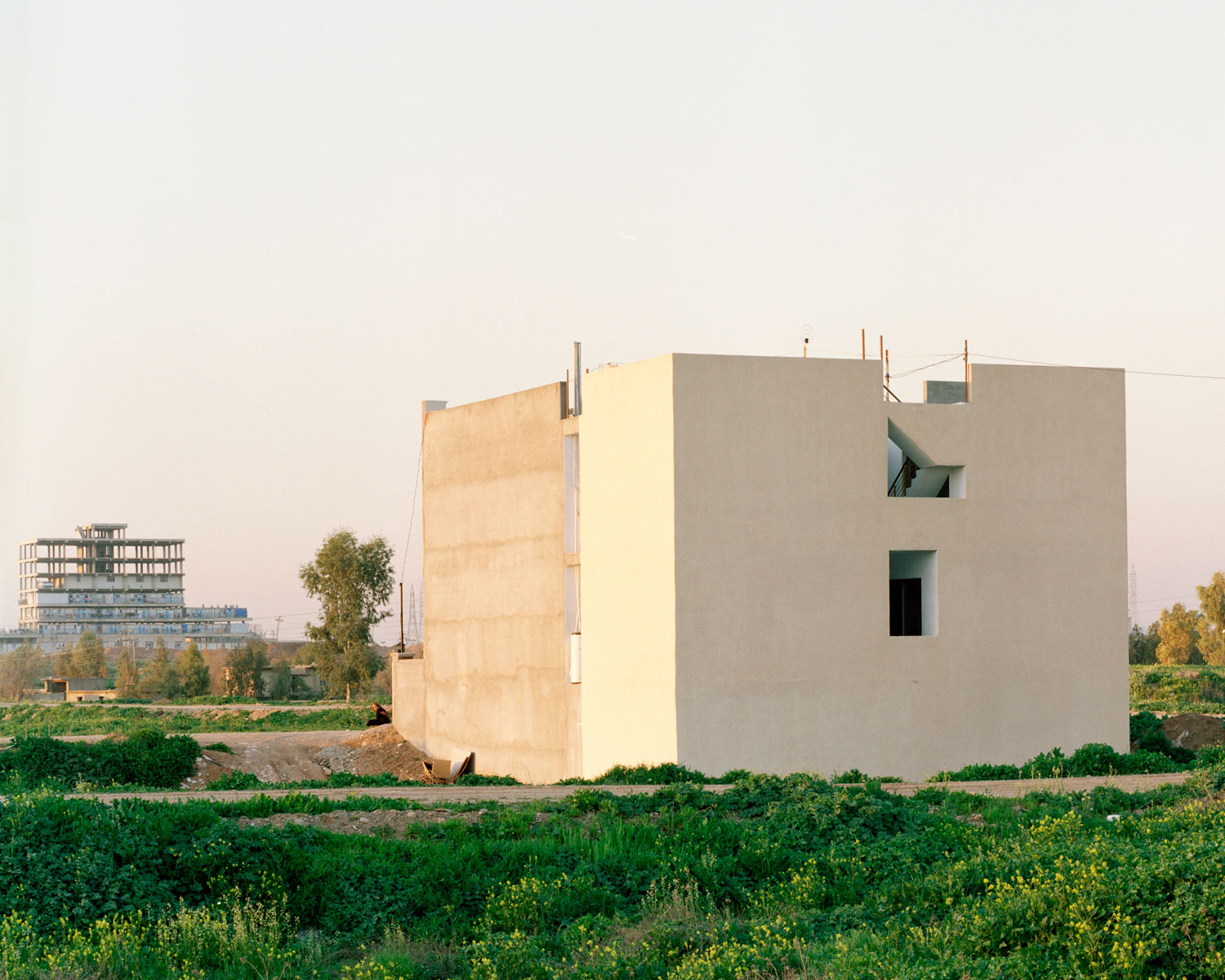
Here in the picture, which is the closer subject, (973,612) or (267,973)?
(267,973)

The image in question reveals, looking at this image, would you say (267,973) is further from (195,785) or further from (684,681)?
(195,785)

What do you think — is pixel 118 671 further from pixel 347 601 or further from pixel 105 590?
pixel 105 590

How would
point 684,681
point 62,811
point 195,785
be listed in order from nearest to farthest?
1. point 62,811
2. point 684,681
3. point 195,785

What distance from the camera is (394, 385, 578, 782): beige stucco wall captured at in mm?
26656

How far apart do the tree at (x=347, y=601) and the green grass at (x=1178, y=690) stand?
34.3 meters

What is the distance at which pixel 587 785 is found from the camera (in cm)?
1934

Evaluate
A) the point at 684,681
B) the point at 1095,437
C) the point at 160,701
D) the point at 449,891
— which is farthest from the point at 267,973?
the point at 160,701

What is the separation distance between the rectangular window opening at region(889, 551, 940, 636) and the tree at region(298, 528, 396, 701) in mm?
38112

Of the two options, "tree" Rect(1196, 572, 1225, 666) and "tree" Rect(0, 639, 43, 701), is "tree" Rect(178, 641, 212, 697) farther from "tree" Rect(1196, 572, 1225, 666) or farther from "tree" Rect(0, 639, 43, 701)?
"tree" Rect(1196, 572, 1225, 666)

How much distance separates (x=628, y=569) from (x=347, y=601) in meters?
36.9

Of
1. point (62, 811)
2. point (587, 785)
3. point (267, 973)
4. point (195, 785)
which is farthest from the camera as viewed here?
point (195, 785)

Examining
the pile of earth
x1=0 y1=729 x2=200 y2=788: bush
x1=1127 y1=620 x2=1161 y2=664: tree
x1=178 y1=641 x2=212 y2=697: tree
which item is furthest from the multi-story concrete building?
x1=0 y1=729 x2=200 y2=788: bush

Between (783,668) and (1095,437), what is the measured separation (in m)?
8.55

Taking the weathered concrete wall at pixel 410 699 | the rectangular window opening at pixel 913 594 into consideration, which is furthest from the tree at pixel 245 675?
the rectangular window opening at pixel 913 594
